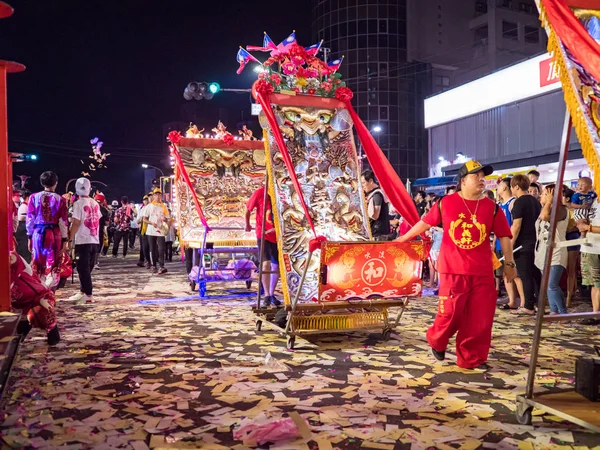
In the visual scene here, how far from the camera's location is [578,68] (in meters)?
3.26

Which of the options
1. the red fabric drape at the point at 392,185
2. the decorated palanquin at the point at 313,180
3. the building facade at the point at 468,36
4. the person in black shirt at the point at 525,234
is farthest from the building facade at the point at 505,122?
the red fabric drape at the point at 392,185

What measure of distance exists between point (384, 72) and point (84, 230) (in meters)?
41.6

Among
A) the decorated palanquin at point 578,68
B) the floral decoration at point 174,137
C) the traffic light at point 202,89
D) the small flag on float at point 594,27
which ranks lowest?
the decorated palanquin at point 578,68

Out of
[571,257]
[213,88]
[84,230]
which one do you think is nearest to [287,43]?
[84,230]

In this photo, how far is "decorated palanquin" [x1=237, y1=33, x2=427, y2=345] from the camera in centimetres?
591

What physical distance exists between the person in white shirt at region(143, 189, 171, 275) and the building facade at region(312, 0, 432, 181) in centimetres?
3461

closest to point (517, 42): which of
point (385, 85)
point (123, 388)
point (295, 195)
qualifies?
point (385, 85)

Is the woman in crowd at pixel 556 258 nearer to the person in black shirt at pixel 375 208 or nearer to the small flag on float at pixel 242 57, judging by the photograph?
the person in black shirt at pixel 375 208

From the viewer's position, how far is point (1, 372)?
11.9 feet

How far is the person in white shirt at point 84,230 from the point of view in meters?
9.42

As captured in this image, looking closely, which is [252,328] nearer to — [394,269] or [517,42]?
[394,269]

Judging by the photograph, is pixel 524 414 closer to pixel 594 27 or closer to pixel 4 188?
pixel 594 27

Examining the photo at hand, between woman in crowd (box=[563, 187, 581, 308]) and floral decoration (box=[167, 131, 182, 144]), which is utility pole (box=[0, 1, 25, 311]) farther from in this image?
woman in crowd (box=[563, 187, 581, 308])

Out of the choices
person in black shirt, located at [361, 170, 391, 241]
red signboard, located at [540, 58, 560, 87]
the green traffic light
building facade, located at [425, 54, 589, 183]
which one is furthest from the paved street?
red signboard, located at [540, 58, 560, 87]
